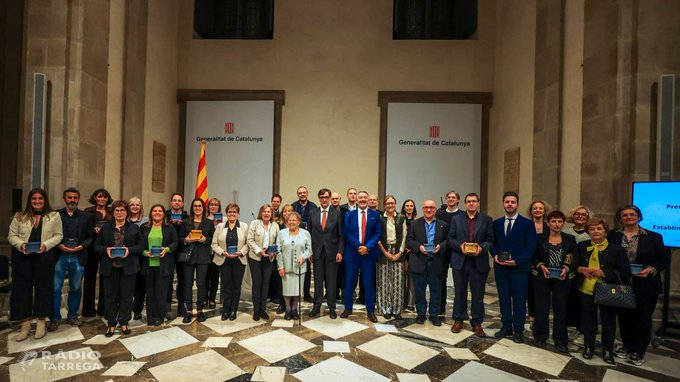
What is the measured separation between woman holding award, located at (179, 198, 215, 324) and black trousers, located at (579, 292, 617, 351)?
4092 mm

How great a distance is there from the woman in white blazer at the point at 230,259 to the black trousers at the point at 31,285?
1684 mm

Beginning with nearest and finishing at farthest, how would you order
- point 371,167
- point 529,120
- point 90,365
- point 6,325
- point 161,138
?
point 90,365 → point 6,325 → point 529,120 → point 161,138 → point 371,167

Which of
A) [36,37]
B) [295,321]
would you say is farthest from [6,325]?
[36,37]

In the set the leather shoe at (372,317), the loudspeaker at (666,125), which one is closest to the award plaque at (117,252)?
the leather shoe at (372,317)

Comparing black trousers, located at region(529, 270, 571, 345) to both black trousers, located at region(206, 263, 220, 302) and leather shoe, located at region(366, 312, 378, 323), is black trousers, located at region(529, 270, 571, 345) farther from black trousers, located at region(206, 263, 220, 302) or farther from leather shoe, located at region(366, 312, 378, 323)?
black trousers, located at region(206, 263, 220, 302)

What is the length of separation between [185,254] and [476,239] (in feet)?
11.2

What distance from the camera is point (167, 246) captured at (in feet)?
13.7

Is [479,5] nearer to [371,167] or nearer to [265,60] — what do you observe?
[371,167]

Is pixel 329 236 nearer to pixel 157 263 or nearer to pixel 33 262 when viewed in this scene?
pixel 157 263

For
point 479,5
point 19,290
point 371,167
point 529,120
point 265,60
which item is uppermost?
point 479,5

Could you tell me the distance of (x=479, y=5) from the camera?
8.20 m

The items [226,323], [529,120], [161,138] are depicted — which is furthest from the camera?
[161,138]

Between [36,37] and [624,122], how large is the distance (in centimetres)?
779

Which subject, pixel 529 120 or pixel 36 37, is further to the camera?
pixel 529 120
